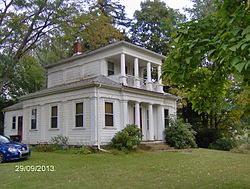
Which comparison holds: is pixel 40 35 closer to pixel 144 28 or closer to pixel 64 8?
pixel 64 8

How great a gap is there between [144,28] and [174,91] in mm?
10845

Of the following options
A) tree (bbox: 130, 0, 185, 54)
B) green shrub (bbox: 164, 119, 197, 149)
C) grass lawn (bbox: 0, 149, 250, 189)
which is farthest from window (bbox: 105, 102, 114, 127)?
tree (bbox: 130, 0, 185, 54)

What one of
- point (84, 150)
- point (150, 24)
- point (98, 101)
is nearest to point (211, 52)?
point (84, 150)

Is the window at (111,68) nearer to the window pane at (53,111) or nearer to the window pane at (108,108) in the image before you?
the window pane at (108,108)

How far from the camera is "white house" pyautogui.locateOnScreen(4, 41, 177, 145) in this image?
17719 mm

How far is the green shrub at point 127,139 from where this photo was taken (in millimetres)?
16891

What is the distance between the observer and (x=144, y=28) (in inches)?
1372

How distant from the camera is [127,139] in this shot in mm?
17047

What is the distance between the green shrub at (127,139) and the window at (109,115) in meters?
0.96

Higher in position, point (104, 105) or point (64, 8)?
point (64, 8)

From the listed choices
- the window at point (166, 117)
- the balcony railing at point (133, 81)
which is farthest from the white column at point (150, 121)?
the window at point (166, 117)

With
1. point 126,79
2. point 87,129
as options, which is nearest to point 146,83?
point 126,79

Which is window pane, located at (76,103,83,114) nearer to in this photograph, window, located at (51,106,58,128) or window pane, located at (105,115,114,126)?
window pane, located at (105,115,114,126)

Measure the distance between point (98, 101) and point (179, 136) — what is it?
727 centimetres
